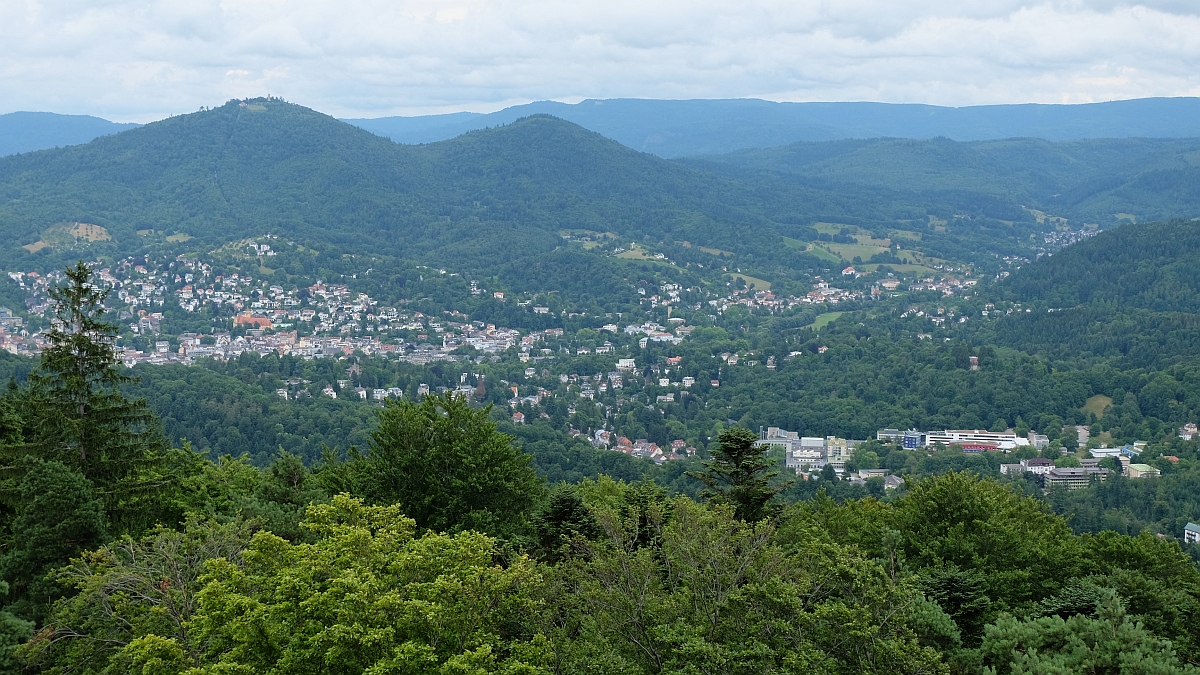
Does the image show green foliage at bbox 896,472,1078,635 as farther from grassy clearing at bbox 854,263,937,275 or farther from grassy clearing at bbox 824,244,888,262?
grassy clearing at bbox 824,244,888,262

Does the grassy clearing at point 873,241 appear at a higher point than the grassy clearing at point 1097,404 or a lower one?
higher

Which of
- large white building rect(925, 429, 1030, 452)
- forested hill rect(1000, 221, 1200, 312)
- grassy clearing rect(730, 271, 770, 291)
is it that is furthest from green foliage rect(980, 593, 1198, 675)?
grassy clearing rect(730, 271, 770, 291)

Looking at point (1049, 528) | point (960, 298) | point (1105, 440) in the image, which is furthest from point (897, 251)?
point (1049, 528)

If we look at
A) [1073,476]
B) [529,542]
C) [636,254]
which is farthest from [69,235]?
[529,542]

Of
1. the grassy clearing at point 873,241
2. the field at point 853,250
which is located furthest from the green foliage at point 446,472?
the grassy clearing at point 873,241

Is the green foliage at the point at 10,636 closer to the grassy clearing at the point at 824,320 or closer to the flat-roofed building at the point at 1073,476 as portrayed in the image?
the flat-roofed building at the point at 1073,476
